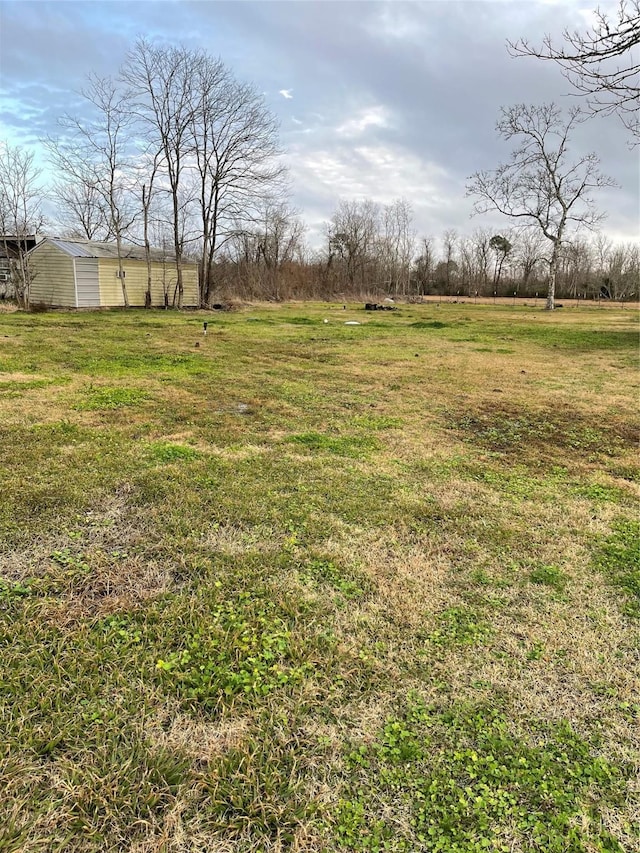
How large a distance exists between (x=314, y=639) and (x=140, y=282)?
23390mm

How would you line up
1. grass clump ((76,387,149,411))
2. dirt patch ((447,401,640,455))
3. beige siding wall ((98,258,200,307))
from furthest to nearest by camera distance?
beige siding wall ((98,258,200,307)), grass clump ((76,387,149,411)), dirt patch ((447,401,640,455))

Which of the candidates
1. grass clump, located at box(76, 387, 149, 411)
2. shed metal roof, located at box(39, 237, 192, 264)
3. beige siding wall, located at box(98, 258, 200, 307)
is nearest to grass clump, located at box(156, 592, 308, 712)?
grass clump, located at box(76, 387, 149, 411)

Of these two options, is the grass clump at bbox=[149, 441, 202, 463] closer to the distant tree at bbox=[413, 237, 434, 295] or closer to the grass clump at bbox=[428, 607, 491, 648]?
the grass clump at bbox=[428, 607, 491, 648]

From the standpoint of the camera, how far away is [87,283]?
803 inches

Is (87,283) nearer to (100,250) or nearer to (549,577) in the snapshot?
(100,250)

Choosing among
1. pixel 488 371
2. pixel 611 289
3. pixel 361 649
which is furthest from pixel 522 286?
pixel 361 649

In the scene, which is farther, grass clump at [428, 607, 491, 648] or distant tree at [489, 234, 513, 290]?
distant tree at [489, 234, 513, 290]

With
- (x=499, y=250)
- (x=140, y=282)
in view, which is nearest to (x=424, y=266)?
(x=499, y=250)

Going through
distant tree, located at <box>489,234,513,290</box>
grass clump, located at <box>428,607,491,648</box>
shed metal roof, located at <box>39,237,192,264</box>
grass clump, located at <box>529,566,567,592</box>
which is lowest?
grass clump, located at <box>428,607,491,648</box>

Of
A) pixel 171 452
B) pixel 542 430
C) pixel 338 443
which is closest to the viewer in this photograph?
pixel 171 452

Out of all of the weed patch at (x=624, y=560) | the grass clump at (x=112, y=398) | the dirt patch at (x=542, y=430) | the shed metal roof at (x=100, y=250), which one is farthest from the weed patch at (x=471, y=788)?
the shed metal roof at (x=100, y=250)

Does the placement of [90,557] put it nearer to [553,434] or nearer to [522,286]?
[553,434]

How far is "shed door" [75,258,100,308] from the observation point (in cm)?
2006

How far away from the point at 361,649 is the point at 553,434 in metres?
3.61
